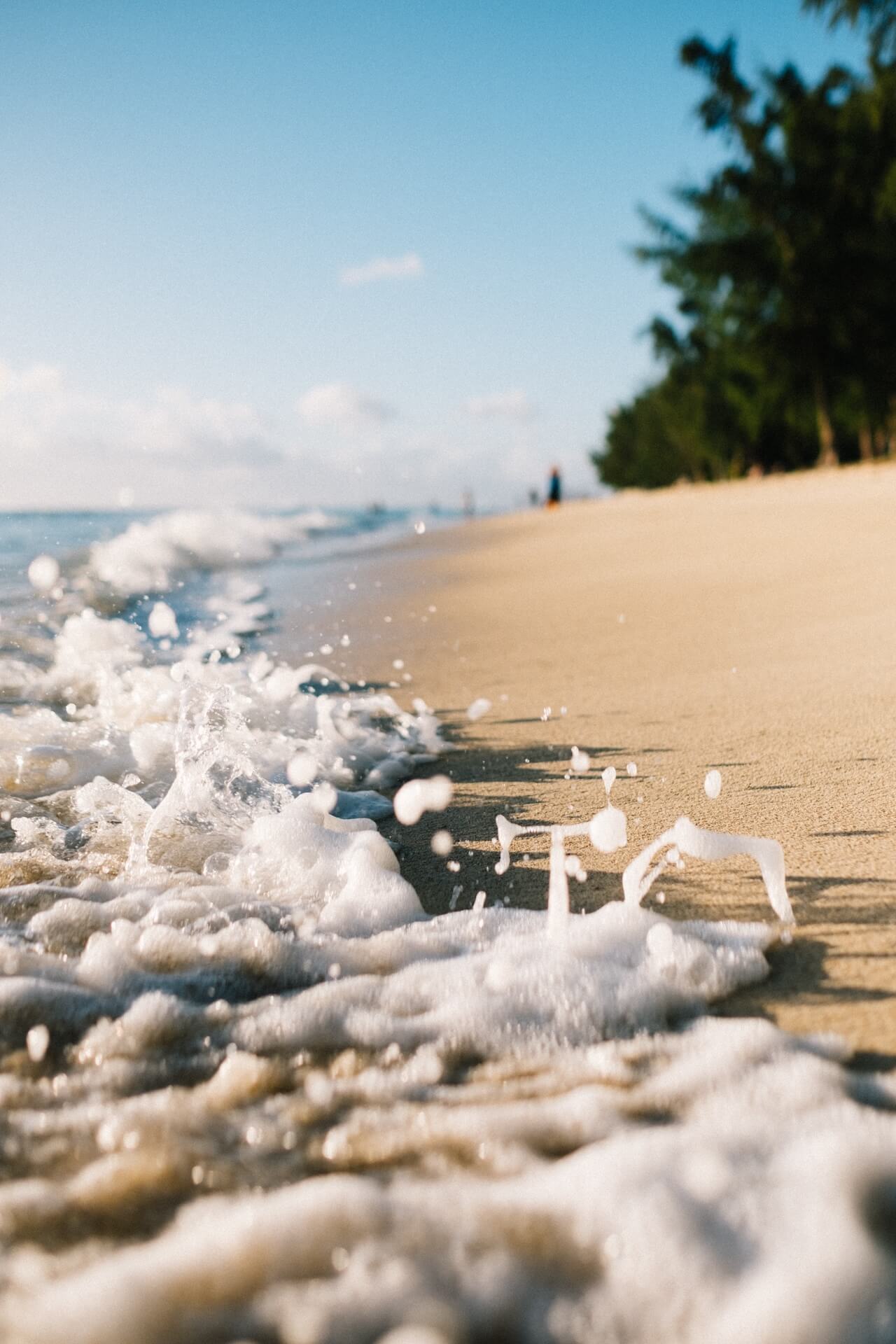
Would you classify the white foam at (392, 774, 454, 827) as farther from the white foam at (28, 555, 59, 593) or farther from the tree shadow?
the white foam at (28, 555, 59, 593)

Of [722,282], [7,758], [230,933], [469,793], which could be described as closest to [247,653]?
[7,758]

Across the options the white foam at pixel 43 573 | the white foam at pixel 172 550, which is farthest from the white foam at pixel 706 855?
the white foam at pixel 172 550

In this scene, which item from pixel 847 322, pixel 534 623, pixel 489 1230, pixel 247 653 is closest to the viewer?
pixel 489 1230

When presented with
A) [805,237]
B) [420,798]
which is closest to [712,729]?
[420,798]

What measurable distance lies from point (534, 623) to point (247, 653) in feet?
5.52

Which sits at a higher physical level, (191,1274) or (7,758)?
(7,758)

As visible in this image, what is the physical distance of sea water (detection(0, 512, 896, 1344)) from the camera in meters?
0.94

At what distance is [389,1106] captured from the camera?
1244 millimetres

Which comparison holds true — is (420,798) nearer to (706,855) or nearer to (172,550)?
(706,855)

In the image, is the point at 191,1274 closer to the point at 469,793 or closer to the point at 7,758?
the point at 469,793

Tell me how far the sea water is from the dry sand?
7 centimetres

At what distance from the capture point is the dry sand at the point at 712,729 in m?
1.65

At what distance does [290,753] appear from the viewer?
2881 mm

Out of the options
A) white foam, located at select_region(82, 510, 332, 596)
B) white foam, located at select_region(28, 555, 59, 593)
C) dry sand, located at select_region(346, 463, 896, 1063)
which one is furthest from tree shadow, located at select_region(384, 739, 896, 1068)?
white foam, located at select_region(82, 510, 332, 596)
